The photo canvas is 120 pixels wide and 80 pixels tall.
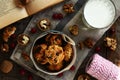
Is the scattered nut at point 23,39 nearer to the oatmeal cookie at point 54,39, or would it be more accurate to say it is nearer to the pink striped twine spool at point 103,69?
the oatmeal cookie at point 54,39

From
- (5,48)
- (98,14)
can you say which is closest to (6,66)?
(5,48)

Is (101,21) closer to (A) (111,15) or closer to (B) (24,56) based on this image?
(A) (111,15)

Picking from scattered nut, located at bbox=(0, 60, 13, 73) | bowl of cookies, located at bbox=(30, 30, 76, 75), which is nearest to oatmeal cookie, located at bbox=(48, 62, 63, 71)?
bowl of cookies, located at bbox=(30, 30, 76, 75)

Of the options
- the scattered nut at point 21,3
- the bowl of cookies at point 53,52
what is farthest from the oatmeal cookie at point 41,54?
the scattered nut at point 21,3

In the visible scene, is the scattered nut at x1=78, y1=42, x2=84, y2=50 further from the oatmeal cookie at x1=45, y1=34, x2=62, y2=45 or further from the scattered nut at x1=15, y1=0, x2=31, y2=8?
the scattered nut at x1=15, y1=0, x2=31, y2=8

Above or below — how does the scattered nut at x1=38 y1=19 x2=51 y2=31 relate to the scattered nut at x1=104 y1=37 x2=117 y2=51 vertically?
above

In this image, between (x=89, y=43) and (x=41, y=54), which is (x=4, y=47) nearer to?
(x=41, y=54)

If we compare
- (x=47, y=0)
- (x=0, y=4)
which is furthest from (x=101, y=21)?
(x=0, y=4)
